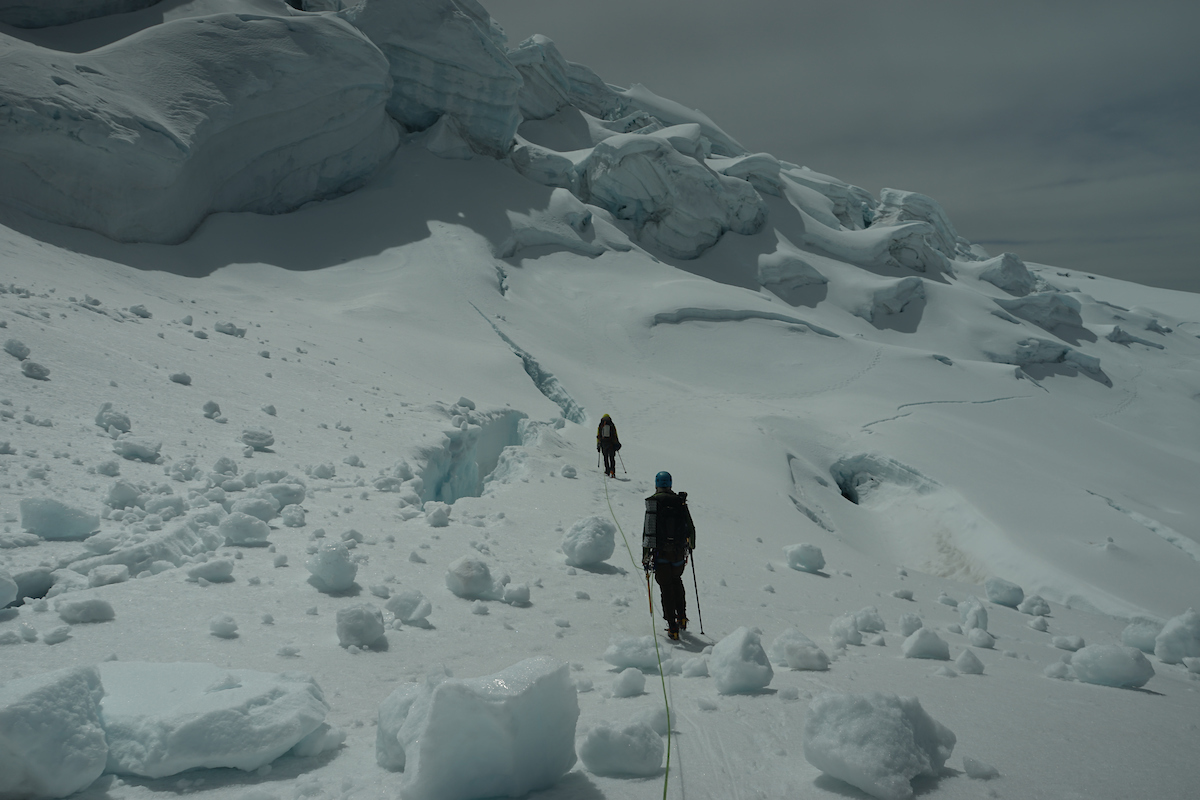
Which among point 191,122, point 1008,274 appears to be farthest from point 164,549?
point 1008,274

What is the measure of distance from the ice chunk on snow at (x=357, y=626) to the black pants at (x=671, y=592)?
2.19 metres

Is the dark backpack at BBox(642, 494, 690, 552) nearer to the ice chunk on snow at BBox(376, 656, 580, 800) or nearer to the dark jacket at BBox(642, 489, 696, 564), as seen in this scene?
the dark jacket at BBox(642, 489, 696, 564)

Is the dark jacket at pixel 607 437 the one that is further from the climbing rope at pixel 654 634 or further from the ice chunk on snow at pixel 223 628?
the ice chunk on snow at pixel 223 628

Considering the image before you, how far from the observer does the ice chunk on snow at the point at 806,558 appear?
8.27 m

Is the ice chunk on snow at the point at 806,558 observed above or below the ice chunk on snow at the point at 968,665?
below

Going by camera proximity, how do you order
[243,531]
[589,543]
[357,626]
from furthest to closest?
[589,543] < [243,531] < [357,626]

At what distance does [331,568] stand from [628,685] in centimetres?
Answer: 242

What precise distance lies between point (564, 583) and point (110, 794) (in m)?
3.93

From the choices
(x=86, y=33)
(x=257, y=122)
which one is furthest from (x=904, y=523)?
(x=86, y=33)

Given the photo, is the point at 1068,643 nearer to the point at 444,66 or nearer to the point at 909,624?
the point at 909,624

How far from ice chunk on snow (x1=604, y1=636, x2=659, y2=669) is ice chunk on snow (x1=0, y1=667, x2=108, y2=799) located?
2662 mm

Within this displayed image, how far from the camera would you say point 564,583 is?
20.5 ft

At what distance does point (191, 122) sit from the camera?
18.4 metres

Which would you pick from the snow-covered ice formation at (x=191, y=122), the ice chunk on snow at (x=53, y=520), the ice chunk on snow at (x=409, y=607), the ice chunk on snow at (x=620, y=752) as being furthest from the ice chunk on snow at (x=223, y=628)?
the snow-covered ice formation at (x=191, y=122)
